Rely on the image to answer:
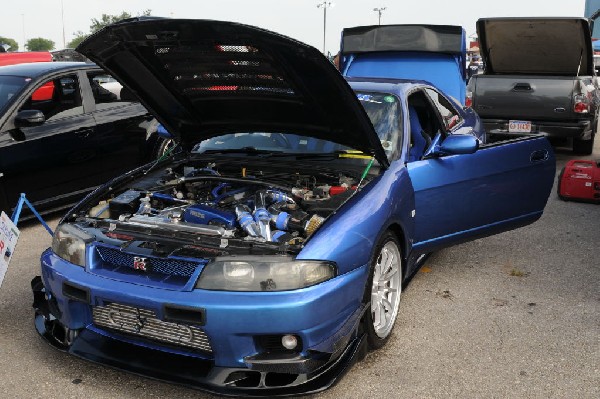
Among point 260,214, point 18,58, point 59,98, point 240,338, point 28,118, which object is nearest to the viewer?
point 240,338

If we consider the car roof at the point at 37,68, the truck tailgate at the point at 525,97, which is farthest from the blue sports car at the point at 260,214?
the truck tailgate at the point at 525,97

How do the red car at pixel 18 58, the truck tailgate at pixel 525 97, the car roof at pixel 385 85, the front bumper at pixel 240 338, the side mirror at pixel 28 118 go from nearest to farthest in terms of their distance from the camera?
1. the front bumper at pixel 240 338
2. the car roof at pixel 385 85
3. the side mirror at pixel 28 118
4. the truck tailgate at pixel 525 97
5. the red car at pixel 18 58

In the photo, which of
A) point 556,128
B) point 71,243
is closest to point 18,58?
point 556,128

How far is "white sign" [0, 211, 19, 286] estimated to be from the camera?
11.4 feet

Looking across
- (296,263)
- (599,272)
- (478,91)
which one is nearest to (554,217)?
(599,272)

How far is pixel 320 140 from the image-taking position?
3992mm

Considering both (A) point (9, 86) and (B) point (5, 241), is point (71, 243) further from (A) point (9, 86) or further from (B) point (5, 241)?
(A) point (9, 86)

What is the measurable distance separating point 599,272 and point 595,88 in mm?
5572

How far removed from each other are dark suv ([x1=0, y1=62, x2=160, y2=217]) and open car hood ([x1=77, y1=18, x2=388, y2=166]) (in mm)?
2048

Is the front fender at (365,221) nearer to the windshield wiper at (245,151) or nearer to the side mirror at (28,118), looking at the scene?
the windshield wiper at (245,151)

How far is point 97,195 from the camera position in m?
3.71

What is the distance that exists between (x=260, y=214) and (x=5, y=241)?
4.90 ft

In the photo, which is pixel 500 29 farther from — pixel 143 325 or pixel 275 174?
pixel 143 325

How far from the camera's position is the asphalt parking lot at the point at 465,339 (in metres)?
3.05
